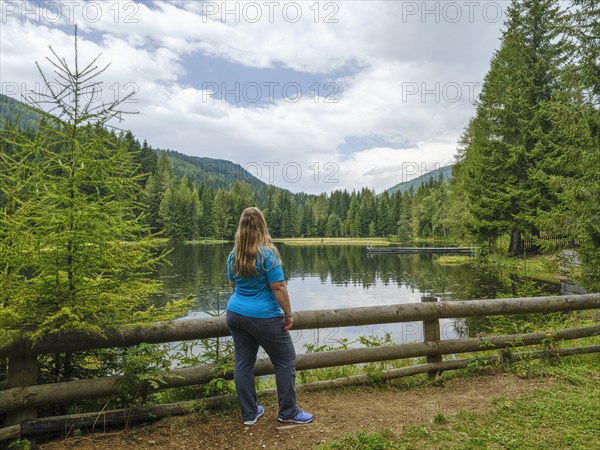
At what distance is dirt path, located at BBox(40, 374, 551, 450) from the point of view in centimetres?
397

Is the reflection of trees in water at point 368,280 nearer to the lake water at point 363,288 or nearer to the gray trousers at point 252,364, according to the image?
the lake water at point 363,288

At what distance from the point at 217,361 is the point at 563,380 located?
457cm

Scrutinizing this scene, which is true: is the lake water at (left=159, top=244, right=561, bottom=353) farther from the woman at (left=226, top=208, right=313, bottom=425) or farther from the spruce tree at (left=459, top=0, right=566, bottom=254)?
the woman at (left=226, top=208, right=313, bottom=425)

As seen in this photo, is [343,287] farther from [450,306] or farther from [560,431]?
[560,431]

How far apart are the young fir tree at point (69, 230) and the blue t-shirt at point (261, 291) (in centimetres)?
92

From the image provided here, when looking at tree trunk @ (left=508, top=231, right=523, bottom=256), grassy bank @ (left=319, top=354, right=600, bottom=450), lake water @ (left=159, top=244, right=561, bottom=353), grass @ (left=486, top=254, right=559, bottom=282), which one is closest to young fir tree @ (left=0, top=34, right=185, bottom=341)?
grassy bank @ (left=319, top=354, right=600, bottom=450)

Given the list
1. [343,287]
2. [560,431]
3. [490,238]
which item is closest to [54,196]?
[560,431]

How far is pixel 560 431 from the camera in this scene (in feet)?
13.3

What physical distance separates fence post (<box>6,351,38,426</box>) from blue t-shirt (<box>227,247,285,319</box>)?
199 centimetres

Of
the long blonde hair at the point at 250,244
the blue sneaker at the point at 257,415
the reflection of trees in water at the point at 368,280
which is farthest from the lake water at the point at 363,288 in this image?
the long blonde hair at the point at 250,244

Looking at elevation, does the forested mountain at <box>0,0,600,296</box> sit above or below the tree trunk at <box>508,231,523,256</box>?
above

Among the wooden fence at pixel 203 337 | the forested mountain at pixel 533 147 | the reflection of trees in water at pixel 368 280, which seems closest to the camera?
the wooden fence at pixel 203 337

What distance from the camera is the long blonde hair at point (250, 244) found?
4.15 metres

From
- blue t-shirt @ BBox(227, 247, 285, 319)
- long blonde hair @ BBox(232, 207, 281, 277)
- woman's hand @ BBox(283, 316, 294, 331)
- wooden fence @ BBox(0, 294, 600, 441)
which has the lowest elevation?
wooden fence @ BBox(0, 294, 600, 441)
